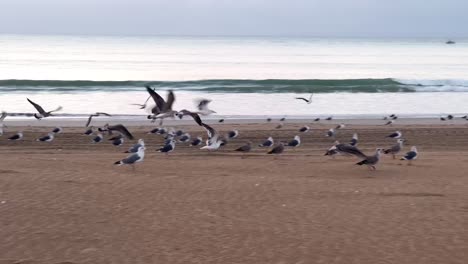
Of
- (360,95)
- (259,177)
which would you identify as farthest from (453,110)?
(259,177)

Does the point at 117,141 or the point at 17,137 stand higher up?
the point at 17,137

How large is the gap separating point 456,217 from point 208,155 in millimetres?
7380

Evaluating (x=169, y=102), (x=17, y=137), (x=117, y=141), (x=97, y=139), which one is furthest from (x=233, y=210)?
(x=17, y=137)

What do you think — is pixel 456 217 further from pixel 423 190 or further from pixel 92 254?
pixel 92 254

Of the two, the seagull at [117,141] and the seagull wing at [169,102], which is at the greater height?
the seagull at [117,141]

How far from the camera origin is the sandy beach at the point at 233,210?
712cm

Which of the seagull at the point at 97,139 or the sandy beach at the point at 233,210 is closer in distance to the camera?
the sandy beach at the point at 233,210

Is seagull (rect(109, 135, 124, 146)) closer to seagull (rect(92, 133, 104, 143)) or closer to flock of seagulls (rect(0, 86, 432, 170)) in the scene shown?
flock of seagulls (rect(0, 86, 432, 170))

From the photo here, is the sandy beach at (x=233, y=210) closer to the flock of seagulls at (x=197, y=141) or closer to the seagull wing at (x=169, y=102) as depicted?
the flock of seagulls at (x=197, y=141)

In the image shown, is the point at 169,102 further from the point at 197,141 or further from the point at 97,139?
the point at 97,139

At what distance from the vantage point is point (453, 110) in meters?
30.2

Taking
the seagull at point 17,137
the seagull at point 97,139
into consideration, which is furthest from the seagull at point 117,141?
the seagull at point 17,137

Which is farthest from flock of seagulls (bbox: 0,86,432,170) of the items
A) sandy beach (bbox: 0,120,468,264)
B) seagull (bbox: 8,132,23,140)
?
sandy beach (bbox: 0,120,468,264)

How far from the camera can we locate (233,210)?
29.4 ft
